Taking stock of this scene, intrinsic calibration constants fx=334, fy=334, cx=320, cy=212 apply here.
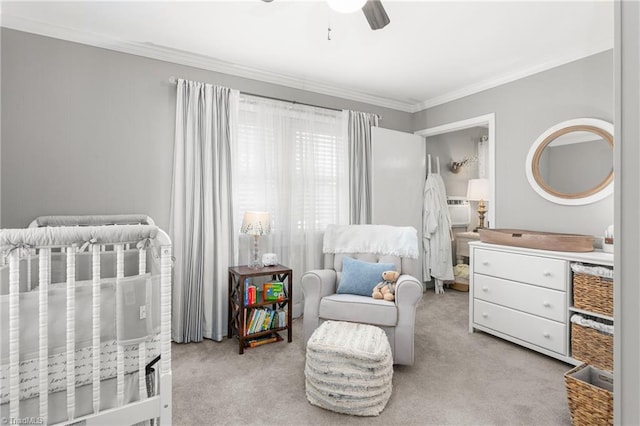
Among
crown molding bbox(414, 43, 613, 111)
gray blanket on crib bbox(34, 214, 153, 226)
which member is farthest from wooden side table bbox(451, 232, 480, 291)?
gray blanket on crib bbox(34, 214, 153, 226)

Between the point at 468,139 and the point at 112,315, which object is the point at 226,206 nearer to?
the point at 112,315

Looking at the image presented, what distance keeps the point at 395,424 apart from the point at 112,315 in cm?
151

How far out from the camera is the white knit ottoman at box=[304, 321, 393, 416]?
6.17 feet

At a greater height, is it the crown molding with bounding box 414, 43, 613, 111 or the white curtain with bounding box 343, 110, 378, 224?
the crown molding with bounding box 414, 43, 613, 111

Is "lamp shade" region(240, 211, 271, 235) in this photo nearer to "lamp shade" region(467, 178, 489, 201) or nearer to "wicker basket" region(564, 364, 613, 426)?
"wicker basket" region(564, 364, 613, 426)

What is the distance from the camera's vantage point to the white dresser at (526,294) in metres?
2.51

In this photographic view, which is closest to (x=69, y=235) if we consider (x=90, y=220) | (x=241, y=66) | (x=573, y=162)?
(x=90, y=220)

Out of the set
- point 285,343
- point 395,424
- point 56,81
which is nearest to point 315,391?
point 395,424

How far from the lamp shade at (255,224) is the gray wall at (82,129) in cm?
72

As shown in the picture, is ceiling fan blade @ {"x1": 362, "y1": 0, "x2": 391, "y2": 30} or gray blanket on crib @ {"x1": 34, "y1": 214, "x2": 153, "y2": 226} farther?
gray blanket on crib @ {"x1": 34, "y1": 214, "x2": 153, "y2": 226}

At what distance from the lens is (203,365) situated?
249cm

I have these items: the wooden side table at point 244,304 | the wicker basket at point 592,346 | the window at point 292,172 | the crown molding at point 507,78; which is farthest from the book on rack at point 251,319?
the crown molding at point 507,78

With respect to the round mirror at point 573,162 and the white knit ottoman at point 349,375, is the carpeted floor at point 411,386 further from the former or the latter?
the round mirror at point 573,162

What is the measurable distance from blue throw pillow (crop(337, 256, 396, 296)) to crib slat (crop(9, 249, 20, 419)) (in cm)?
203
